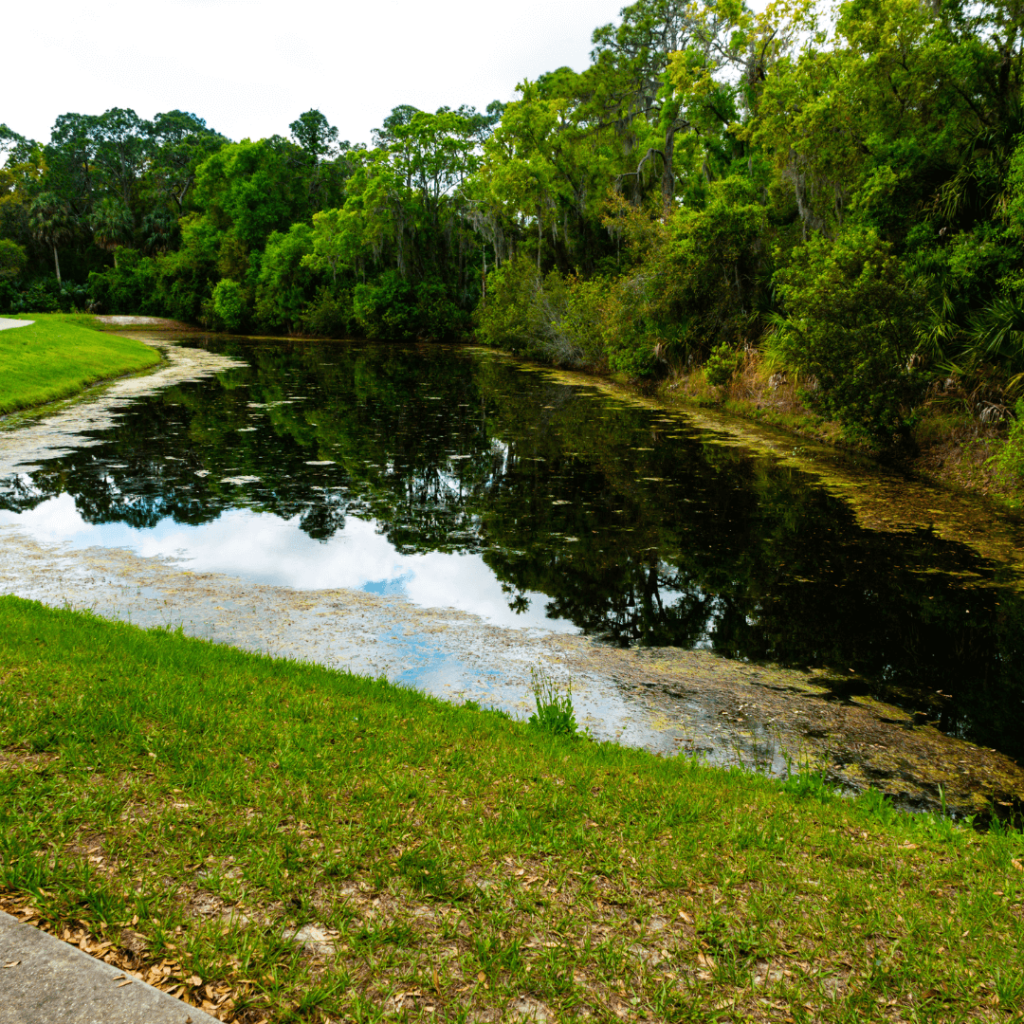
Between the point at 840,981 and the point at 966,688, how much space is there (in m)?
5.33

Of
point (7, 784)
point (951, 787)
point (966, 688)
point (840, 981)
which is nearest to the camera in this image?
point (840, 981)

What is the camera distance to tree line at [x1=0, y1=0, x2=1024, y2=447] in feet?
54.5

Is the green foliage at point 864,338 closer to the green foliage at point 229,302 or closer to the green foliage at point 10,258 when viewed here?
the green foliage at point 229,302

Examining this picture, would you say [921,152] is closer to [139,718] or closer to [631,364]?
[631,364]

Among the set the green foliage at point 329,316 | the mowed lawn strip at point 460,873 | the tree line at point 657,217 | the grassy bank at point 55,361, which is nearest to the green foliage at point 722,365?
the tree line at point 657,217

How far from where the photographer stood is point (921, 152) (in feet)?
60.4

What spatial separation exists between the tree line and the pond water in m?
4.49

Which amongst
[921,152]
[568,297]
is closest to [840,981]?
[921,152]

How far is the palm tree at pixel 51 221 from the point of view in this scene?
75125 mm

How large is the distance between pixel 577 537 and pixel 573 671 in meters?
4.87

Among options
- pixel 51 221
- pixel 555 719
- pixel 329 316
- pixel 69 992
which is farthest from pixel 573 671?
pixel 51 221

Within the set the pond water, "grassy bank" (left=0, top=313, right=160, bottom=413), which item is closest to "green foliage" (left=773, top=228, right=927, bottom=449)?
the pond water

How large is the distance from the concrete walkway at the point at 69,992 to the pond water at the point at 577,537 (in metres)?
6.22

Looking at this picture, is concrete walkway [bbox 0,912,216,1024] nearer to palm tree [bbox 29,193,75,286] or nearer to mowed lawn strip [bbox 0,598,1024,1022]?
mowed lawn strip [bbox 0,598,1024,1022]
